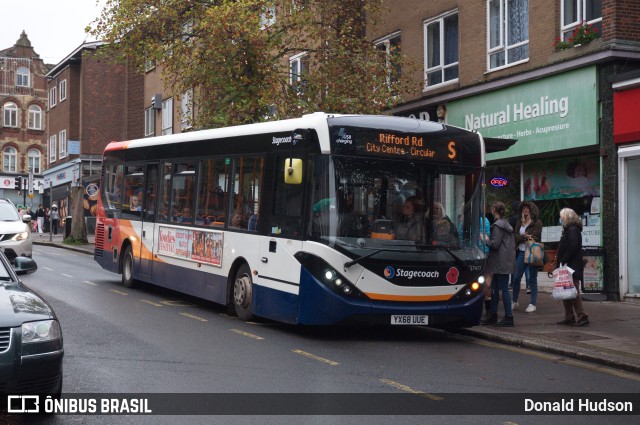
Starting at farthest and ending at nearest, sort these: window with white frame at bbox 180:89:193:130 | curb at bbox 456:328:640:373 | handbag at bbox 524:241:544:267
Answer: window with white frame at bbox 180:89:193:130 → handbag at bbox 524:241:544:267 → curb at bbox 456:328:640:373

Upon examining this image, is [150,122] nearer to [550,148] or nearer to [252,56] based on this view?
[252,56]

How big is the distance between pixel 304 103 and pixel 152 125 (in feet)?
87.5

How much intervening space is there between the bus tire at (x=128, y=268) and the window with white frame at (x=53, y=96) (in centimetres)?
4300

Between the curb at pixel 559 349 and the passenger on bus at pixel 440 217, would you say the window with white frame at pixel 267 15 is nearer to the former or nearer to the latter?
the passenger on bus at pixel 440 217

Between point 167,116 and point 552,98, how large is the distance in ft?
93.8

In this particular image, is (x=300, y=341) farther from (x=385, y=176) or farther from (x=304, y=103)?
(x=304, y=103)

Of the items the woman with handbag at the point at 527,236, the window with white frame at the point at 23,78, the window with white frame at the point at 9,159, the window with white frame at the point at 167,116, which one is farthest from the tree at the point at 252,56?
the window with white frame at the point at 23,78

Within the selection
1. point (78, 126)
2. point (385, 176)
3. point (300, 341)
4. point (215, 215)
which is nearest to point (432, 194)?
point (385, 176)

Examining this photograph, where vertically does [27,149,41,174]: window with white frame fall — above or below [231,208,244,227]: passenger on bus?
above

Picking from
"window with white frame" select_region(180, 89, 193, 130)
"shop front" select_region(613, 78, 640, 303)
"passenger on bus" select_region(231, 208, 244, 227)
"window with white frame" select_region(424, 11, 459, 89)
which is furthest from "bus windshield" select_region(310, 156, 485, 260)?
"window with white frame" select_region(424, 11, 459, 89)

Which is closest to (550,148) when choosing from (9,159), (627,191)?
(627,191)

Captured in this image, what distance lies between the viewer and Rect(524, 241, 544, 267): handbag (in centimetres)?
1470

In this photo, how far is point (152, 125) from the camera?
4697 cm

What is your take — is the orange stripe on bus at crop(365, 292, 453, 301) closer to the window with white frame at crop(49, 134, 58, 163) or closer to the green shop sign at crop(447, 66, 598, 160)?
the green shop sign at crop(447, 66, 598, 160)
